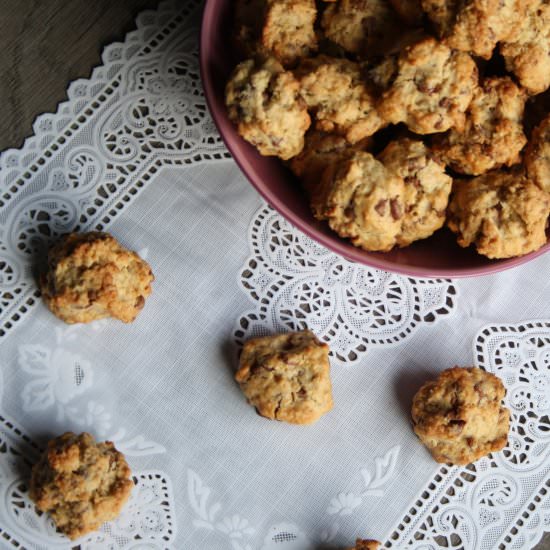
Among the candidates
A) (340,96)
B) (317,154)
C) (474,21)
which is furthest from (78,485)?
(474,21)

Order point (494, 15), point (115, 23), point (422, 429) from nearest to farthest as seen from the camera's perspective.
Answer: point (494, 15), point (422, 429), point (115, 23)

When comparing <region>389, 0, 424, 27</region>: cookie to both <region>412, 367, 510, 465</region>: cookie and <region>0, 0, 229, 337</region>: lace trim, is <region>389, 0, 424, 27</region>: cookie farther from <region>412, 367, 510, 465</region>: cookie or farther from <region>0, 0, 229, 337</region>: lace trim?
<region>412, 367, 510, 465</region>: cookie

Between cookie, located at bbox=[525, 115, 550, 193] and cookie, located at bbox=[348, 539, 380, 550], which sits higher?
cookie, located at bbox=[525, 115, 550, 193]

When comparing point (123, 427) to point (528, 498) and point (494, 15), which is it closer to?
point (528, 498)

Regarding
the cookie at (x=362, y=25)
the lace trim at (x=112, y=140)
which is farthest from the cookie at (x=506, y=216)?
the lace trim at (x=112, y=140)

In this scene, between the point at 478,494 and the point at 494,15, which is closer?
the point at 494,15

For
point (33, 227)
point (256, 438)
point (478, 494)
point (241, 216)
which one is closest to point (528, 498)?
point (478, 494)

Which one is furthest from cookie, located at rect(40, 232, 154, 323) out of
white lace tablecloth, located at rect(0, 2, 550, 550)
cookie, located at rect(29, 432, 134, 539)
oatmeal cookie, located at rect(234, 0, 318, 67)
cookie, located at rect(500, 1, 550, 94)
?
cookie, located at rect(500, 1, 550, 94)
